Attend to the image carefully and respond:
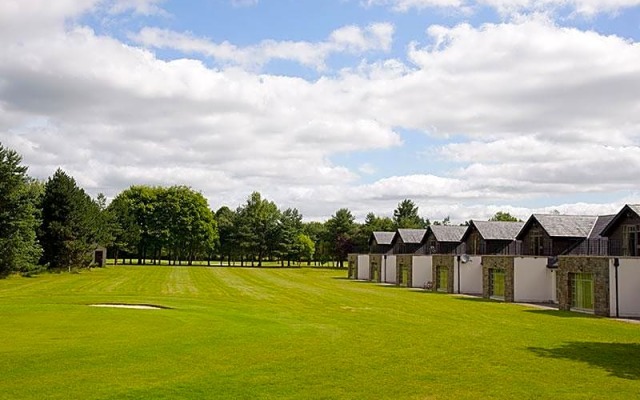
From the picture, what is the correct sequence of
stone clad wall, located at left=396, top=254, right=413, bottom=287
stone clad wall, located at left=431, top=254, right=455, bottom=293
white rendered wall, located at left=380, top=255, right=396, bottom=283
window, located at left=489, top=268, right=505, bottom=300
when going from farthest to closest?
white rendered wall, located at left=380, top=255, right=396, bottom=283 < stone clad wall, located at left=396, top=254, right=413, bottom=287 < stone clad wall, located at left=431, top=254, right=455, bottom=293 < window, located at left=489, top=268, right=505, bottom=300

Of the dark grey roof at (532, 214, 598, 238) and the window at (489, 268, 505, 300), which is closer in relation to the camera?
the dark grey roof at (532, 214, 598, 238)

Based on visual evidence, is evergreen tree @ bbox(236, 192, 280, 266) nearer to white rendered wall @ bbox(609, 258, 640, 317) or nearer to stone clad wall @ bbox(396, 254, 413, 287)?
stone clad wall @ bbox(396, 254, 413, 287)

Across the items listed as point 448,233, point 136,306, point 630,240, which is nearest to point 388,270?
point 448,233

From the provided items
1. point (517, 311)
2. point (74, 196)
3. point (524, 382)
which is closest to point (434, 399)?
point (524, 382)

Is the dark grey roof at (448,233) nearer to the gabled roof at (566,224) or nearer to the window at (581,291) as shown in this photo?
the gabled roof at (566,224)

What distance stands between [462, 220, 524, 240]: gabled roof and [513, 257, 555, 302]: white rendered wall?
731cm

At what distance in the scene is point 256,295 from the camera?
134ft

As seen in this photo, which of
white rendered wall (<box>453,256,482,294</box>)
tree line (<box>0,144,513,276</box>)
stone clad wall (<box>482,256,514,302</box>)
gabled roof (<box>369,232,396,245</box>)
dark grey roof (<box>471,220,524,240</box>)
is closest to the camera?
stone clad wall (<box>482,256,514,302</box>)

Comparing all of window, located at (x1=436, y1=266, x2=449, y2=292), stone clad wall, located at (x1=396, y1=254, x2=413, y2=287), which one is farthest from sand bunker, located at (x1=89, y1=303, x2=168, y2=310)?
stone clad wall, located at (x1=396, y1=254, x2=413, y2=287)

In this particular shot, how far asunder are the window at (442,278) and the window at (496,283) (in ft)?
21.2

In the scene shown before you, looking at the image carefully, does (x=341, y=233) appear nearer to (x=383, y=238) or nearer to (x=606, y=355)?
(x=383, y=238)

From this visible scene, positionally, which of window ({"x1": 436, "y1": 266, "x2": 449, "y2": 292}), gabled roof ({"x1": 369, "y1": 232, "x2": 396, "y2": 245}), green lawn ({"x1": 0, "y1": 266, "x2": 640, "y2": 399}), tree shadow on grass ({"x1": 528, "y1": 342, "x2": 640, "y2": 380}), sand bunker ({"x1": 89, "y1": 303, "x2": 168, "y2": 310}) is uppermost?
gabled roof ({"x1": 369, "y1": 232, "x2": 396, "y2": 245})

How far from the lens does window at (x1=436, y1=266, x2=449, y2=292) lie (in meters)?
49.9

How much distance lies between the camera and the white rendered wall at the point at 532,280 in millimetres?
39656
